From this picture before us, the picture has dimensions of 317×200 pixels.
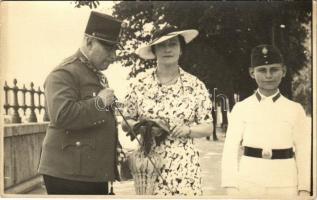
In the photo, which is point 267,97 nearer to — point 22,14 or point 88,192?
point 88,192

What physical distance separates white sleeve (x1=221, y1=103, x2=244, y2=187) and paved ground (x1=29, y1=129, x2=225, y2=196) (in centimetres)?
3

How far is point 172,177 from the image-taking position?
1.78 m

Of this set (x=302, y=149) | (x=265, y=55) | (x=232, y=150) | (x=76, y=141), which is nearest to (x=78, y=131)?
(x=76, y=141)

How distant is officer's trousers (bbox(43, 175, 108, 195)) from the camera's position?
1.76 meters

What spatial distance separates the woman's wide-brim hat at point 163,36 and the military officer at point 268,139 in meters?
0.30

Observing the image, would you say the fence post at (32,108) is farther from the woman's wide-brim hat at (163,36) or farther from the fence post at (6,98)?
the woman's wide-brim hat at (163,36)

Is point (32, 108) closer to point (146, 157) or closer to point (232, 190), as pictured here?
point (146, 157)

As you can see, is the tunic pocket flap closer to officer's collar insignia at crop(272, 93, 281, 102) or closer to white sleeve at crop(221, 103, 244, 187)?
white sleeve at crop(221, 103, 244, 187)

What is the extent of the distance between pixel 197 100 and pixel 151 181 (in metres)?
0.43

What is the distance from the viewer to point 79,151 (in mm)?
1740

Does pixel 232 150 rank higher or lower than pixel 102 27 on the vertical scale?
lower

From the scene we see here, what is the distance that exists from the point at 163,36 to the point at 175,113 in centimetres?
35

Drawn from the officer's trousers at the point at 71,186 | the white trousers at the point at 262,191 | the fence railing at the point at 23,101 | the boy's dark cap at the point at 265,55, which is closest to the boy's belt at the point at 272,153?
the white trousers at the point at 262,191

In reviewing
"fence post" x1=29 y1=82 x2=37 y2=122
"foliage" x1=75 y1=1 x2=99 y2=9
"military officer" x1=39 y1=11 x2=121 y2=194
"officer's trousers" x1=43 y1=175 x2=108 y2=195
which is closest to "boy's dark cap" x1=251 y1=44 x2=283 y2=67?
"military officer" x1=39 y1=11 x2=121 y2=194
